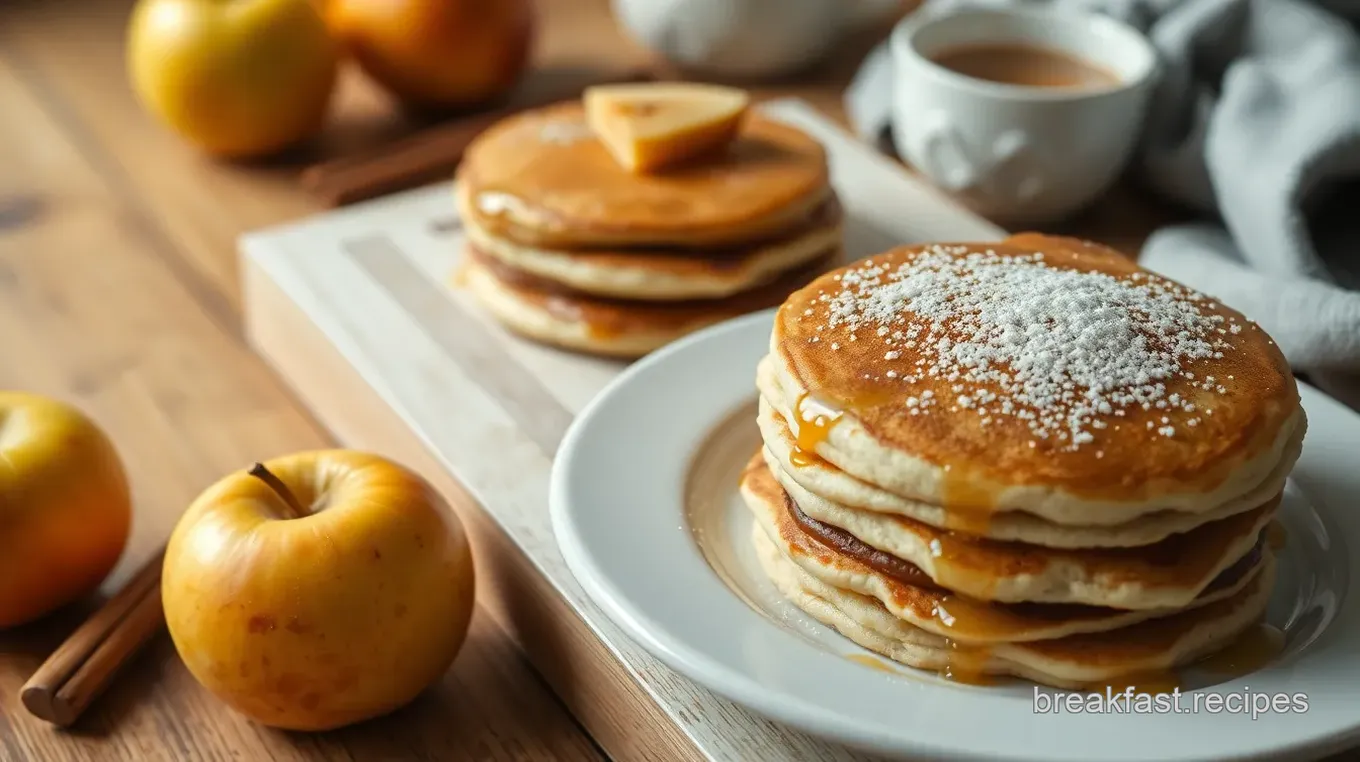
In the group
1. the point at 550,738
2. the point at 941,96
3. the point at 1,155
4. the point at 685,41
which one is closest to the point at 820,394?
the point at 550,738

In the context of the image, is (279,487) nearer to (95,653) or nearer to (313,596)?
(313,596)

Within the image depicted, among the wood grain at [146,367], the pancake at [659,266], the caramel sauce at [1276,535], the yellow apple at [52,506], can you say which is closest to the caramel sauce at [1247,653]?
the caramel sauce at [1276,535]

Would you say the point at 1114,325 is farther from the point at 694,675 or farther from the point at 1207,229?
the point at 1207,229

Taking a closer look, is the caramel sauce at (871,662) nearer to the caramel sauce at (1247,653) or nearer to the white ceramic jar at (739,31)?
the caramel sauce at (1247,653)

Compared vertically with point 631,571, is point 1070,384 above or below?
above

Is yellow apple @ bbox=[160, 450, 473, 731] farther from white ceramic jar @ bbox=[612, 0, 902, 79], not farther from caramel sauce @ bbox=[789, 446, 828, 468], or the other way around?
white ceramic jar @ bbox=[612, 0, 902, 79]
